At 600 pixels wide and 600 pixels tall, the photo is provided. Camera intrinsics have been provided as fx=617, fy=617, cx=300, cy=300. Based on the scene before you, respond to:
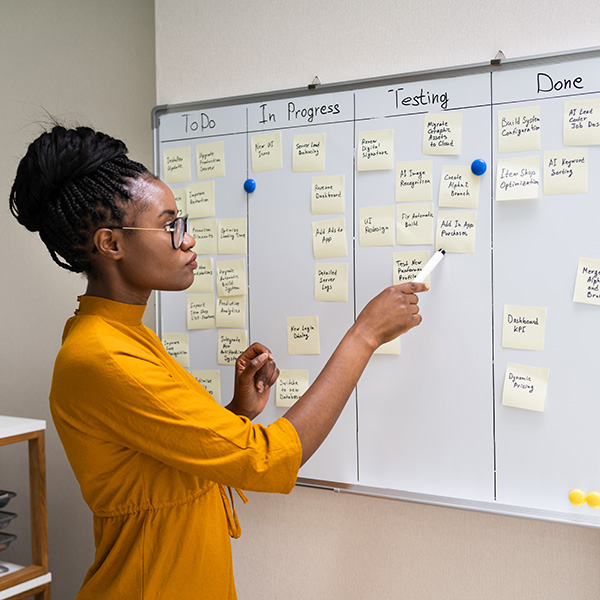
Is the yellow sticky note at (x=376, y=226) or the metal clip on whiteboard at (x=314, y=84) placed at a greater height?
the metal clip on whiteboard at (x=314, y=84)

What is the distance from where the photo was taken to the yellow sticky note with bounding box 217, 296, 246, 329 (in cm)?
167

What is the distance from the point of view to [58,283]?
231 cm

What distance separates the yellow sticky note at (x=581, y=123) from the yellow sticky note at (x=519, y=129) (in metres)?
0.06

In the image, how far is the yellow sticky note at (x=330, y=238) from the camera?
1.53 meters

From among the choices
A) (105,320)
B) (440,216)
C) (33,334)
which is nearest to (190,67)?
(440,216)

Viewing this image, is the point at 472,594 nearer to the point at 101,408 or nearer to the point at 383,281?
the point at 383,281

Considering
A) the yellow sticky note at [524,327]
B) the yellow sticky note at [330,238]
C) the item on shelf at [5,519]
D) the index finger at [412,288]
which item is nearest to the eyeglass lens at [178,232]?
the index finger at [412,288]

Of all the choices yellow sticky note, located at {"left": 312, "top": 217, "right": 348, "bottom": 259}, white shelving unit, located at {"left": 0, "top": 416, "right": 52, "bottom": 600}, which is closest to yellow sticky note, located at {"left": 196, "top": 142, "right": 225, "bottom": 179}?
yellow sticky note, located at {"left": 312, "top": 217, "right": 348, "bottom": 259}

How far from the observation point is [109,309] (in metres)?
1.08

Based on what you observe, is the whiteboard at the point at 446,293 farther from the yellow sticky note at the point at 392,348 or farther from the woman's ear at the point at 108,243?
the woman's ear at the point at 108,243

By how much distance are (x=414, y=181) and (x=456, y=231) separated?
0.16m

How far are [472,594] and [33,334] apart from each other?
169cm

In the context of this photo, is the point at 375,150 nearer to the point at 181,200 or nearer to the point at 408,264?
the point at 408,264

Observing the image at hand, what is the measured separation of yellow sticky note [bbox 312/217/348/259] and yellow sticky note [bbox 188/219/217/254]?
305mm
